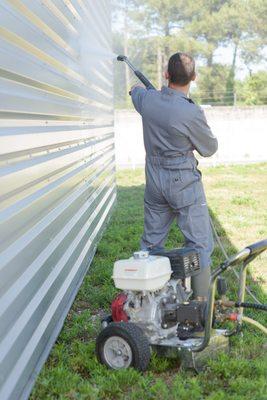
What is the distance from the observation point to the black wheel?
381 centimetres

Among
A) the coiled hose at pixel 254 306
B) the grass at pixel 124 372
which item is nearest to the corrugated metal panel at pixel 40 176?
the grass at pixel 124 372

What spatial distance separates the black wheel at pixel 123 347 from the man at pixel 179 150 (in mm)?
871

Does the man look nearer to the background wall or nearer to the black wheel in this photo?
the black wheel

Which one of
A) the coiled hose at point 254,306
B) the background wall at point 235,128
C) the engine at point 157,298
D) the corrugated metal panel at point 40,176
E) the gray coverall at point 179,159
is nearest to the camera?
the corrugated metal panel at point 40,176

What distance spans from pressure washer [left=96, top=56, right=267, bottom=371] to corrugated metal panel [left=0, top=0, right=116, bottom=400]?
484 millimetres

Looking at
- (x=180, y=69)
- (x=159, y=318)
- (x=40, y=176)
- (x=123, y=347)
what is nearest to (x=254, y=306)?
(x=159, y=318)

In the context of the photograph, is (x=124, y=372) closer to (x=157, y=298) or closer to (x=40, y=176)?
(x=157, y=298)

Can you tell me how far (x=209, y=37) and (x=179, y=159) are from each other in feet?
116

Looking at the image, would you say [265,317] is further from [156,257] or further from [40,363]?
[40,363]

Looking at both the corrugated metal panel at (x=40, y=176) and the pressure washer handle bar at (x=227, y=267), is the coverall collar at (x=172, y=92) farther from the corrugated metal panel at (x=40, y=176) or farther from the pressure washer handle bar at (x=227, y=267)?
the pressure washer handle bar at (x=227, y=267)

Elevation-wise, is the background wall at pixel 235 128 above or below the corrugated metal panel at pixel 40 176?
below

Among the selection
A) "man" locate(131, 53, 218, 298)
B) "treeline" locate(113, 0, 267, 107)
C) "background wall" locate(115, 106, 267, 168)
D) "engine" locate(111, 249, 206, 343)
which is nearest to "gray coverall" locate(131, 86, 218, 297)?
"man" locate(131, 53, 218, 298)

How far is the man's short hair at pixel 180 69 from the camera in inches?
175

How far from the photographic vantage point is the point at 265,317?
4832 millimetres
